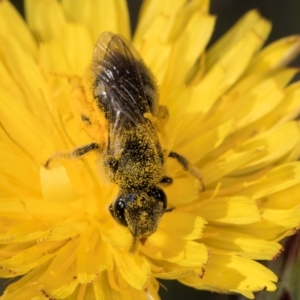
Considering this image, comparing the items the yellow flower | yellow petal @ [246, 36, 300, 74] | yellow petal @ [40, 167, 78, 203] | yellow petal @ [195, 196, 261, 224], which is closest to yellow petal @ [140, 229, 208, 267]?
the yellow flower

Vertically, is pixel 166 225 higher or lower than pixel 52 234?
lower

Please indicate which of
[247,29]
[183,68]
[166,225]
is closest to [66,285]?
[166,225]

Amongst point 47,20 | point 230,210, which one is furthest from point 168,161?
point 47,20

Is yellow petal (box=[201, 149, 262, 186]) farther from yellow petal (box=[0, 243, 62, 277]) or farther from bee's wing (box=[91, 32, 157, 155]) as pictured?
yellow petal (box=[0, 243, 62, 277])

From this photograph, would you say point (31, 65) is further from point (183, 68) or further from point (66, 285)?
point (66, 285)

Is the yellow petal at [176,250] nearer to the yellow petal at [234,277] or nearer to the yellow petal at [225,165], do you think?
the yellow petal at [234,277]

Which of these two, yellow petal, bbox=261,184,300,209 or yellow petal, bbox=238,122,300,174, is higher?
yellow petal, bbox=238,122,300,174

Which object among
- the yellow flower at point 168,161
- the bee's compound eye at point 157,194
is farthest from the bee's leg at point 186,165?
the bee's compound eye at point 157,194
